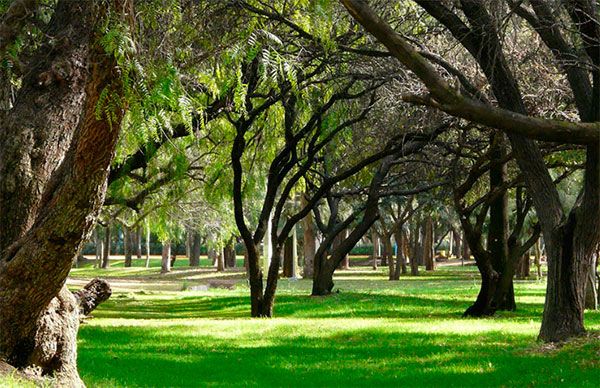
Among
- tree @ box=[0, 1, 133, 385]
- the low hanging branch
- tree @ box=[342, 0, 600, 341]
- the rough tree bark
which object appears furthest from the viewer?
the rough tree bark

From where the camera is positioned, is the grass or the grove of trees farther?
the grass

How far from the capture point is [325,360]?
39.2 feet

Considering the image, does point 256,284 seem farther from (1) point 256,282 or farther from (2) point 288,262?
(2) point 288,262

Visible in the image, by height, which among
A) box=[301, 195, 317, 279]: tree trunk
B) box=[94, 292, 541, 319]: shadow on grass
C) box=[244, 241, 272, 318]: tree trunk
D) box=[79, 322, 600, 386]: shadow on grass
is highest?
box=[301, 195, 317, 279]: tree trunk

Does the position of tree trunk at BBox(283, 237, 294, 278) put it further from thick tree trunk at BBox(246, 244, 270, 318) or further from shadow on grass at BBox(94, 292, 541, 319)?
thick tree trunk at BBox(246, 244, 270, 318)

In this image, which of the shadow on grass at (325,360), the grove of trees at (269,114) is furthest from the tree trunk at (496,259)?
the shadow on grass at (325,360)

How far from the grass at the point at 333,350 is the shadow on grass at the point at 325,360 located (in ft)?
0.05

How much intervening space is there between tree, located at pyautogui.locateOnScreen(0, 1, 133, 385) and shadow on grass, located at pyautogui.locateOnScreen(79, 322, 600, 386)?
1.43 metres

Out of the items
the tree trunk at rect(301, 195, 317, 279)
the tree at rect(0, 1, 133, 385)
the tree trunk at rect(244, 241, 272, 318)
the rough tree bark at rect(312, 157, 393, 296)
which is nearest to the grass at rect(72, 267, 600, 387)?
the tree trunk at rect(244, 241, 272, 318)

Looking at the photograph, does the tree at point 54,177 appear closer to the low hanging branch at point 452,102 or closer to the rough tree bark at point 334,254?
the low hanging branch at point 452,102

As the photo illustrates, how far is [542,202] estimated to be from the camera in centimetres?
1284

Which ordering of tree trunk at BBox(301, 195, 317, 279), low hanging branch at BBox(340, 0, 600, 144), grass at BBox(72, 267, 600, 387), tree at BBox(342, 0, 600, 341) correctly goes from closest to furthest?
low hanging branch at BBox(340, 0, 600, 144) → grass at BBox(72, 267, 600, 387) → tree at BBox(342, 0, 600, 341) → tree trunk at BBox(301, 195, 317, 279)

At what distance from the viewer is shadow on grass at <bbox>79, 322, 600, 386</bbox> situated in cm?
1002

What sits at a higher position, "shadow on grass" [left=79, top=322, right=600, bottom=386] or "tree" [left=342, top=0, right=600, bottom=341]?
"tree" [left=342, top=0, right=600, bottom=341]
